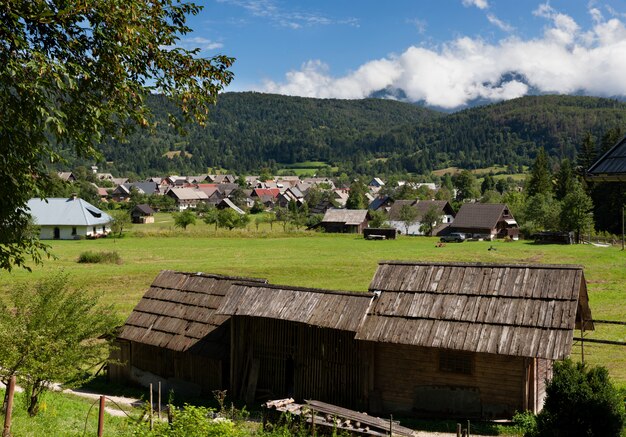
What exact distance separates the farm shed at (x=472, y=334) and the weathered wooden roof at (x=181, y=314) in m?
5.78

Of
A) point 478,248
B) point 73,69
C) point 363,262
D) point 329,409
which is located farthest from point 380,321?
point 478,248

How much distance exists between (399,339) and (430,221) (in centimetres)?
7021

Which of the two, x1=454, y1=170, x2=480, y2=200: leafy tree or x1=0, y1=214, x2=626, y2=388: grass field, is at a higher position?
x1=454, y1=170, x2=480, y2=200: leafy tree

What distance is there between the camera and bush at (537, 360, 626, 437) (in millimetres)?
12188

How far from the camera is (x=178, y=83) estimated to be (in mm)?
11641

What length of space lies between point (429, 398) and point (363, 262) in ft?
117

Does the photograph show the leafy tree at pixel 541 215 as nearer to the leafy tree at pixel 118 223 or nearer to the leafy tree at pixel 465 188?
the leafy tree at pixel 118 223

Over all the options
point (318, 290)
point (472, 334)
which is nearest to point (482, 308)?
point (472, 334)

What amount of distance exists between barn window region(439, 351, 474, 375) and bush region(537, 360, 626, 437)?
12.1ft

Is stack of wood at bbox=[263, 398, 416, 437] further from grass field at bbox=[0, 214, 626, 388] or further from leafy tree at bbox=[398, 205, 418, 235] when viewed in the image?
leafy tree at bbox=[398, 205, 418, 235]

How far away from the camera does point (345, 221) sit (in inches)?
3600

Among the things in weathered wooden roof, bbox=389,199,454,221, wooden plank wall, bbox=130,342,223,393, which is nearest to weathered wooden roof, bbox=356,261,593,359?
wooden plank wall, bbox=130,342,223,393

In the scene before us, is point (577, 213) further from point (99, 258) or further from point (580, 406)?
→ point (580, 406)

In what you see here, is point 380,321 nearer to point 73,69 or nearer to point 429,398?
point 429,398
